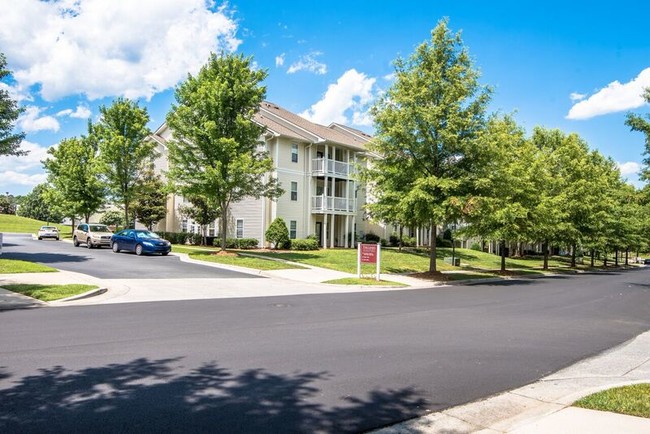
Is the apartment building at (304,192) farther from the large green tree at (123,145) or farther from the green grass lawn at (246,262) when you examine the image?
the green grass lawn at (246,262)

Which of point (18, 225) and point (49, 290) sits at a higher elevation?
point (18, 225)

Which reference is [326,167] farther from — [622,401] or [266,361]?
[622,401]

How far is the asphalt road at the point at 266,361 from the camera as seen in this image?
15.4ft

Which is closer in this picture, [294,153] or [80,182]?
[294,153]

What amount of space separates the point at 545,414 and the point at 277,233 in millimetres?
28545

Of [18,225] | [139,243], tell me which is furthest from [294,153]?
[18,225]

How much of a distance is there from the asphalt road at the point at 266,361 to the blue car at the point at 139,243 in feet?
51.4

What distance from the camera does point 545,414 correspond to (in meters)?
4.81

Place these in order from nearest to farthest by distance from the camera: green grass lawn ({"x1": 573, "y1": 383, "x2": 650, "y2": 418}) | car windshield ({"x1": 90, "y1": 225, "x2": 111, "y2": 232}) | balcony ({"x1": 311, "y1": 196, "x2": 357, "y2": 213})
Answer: green grass lawn ({"x1": 573, "y1": 383, "x2": 650, "y2": 418}) → car windshield ({"x1": 90, "y1": 225, "x2": 111, "y2": 232}) → balcony ({"x1": 311, "y1": 196, "x2": 357, "y2": 213})

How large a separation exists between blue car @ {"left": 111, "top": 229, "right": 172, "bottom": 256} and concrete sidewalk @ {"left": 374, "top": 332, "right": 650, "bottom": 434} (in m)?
24.3

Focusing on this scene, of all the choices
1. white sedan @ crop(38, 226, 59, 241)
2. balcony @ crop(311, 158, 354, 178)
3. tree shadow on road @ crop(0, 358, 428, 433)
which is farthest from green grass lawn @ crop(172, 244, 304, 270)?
white sedan @ crop(38, 226, 59, 241)

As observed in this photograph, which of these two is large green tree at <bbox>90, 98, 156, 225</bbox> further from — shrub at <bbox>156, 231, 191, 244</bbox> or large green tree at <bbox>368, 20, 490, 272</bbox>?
large green tree at <bbox>368, 20, 490, 272</bbox>

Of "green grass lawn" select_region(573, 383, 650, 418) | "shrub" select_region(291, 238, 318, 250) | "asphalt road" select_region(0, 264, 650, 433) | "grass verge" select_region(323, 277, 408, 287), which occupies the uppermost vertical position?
"shrub" select_region(291, 238, 318, 250)

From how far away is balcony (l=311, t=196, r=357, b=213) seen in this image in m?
36.7
